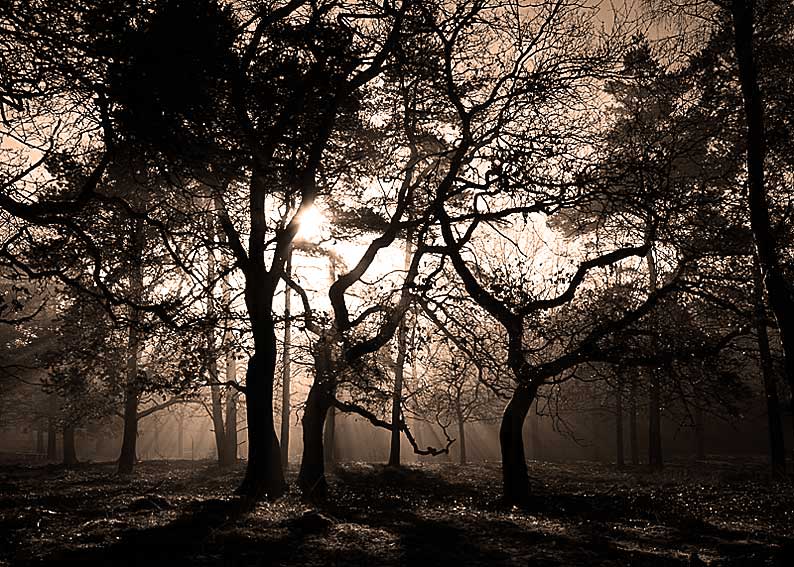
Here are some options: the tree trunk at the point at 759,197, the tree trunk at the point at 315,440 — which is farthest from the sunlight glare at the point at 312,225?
the tree trunk at the point at 759,197

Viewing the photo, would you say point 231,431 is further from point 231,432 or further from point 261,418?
point 261,418

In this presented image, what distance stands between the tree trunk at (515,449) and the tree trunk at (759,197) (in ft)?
19.8

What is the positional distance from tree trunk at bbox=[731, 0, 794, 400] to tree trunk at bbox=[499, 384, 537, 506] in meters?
6.02

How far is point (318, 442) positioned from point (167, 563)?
10220mm

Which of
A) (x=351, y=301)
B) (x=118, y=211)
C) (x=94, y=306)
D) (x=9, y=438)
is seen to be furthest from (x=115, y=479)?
(x=9, y=438)

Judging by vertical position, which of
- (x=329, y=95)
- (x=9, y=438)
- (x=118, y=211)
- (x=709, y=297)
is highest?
(x=329, y=95)

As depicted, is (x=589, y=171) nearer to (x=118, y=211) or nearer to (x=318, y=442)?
(x=118, y=211)

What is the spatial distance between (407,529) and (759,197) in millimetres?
7731

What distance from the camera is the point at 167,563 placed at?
6.82 m

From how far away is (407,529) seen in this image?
10.0 meters

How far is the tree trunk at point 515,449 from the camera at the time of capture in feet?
51.0

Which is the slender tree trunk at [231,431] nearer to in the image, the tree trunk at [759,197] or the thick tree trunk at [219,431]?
the thick tree trunk at [219,431]

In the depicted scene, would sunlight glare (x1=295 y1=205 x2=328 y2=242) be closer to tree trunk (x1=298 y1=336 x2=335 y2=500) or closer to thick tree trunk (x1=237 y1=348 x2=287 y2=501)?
thick tree trunk (x1=237 y1=348 x2=287 y2=501)

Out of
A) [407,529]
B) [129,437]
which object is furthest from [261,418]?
[129,437]
